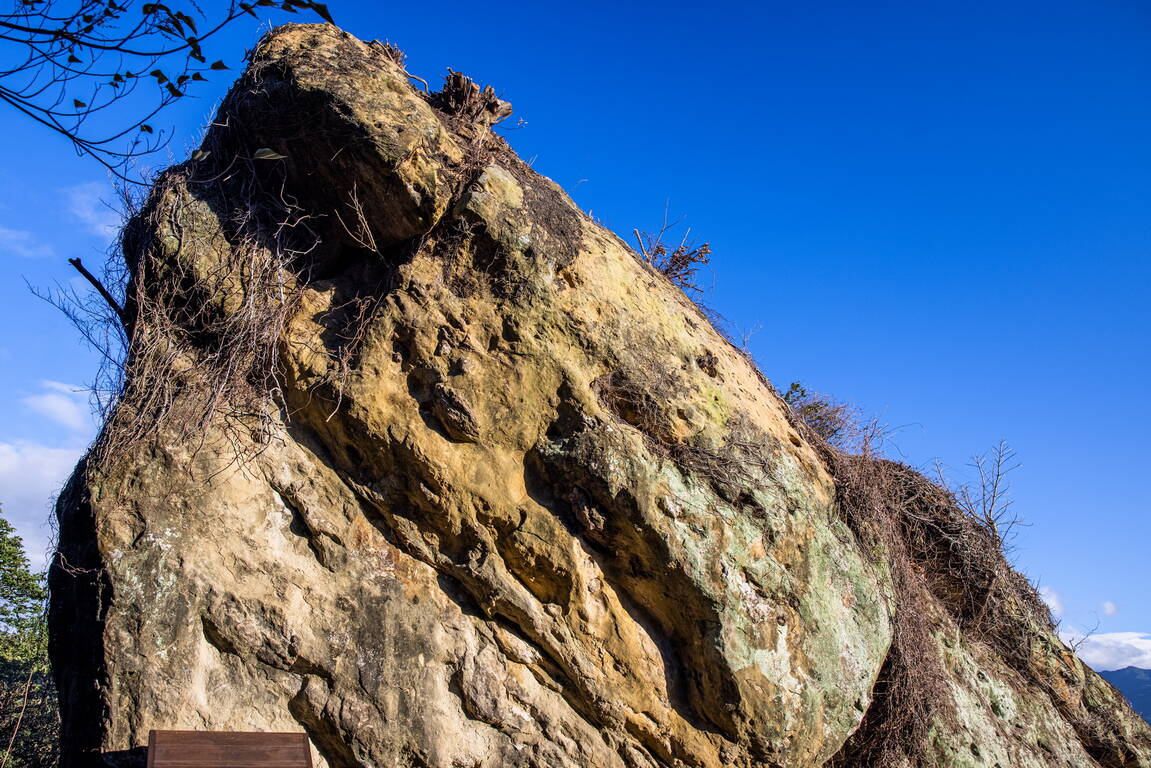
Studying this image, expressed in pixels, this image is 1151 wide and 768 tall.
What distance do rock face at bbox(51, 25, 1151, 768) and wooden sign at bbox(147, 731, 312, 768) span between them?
83cm

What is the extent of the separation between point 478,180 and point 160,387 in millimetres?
2511

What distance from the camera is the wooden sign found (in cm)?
324

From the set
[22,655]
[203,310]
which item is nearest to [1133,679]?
[22,655]

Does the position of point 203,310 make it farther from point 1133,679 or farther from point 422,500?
point 1133,679

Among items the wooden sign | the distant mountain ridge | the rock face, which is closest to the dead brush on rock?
the rock face

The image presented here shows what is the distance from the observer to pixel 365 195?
17.6 feet

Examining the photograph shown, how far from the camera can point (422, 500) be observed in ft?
16.1

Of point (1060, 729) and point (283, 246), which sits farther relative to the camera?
point (1060, 729)

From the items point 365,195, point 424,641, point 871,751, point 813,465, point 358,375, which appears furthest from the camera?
point 813,465

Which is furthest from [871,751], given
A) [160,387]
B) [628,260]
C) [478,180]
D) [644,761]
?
[160,387]

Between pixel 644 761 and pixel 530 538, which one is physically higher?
pixel 530 538

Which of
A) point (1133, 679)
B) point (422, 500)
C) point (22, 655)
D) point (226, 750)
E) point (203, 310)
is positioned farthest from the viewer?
point (1133, 679)

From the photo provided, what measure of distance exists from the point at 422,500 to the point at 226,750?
1.86 m

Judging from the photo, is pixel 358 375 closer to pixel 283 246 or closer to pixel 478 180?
pixel 283 246
